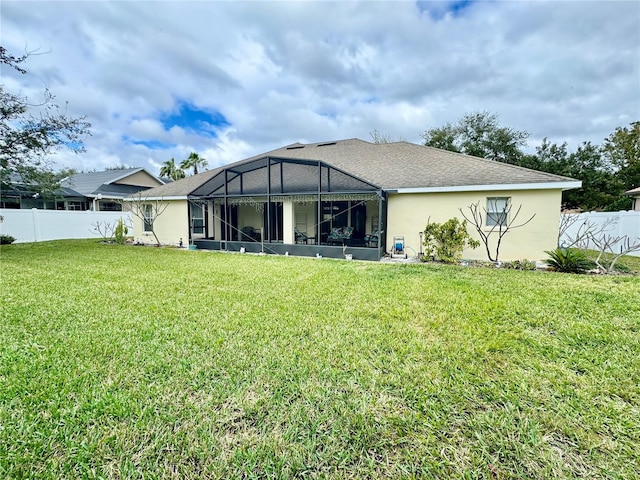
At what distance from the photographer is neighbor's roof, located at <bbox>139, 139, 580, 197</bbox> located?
33.3 ft

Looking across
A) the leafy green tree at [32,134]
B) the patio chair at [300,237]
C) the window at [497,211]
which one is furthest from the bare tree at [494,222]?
the leafy green tree at [32,134]

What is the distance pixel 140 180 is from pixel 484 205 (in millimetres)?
31824

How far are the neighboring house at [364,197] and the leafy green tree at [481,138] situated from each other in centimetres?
1413

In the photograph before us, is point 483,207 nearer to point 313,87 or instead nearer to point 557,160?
point 313,87

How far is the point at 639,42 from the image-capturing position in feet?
45.8

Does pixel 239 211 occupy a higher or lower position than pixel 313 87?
lower

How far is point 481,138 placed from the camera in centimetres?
2698

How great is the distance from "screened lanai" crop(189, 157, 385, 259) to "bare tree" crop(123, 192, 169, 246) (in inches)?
100

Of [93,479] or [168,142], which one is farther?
[168,142]

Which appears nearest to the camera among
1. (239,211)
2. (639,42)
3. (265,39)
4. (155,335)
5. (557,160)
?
(155,335)

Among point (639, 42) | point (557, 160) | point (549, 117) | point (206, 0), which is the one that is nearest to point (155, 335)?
point (206, 0)

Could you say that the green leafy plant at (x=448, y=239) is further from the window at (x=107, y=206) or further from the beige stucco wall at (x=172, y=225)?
the window at (x=107, y=206)

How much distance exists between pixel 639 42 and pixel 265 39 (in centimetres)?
1790

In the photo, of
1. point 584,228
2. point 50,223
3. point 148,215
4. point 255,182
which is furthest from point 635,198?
point 50,223
